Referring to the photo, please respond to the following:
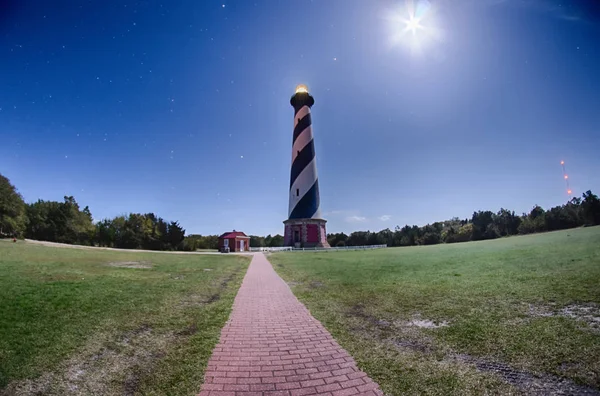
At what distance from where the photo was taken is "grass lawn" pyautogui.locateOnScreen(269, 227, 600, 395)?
380 centimetres

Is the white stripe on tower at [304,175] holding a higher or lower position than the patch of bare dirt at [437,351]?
higher

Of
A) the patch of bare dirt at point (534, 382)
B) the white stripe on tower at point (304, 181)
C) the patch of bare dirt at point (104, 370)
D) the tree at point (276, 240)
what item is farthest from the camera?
the tree at point (276, 240)

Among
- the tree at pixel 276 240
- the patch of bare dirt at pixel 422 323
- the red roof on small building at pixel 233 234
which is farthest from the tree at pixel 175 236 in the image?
the patch of bare dirt at pixel 422 323

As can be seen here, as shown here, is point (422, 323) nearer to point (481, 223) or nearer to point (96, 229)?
point (96, 229)

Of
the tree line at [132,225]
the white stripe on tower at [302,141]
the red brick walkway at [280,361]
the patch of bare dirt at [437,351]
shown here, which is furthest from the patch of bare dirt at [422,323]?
the tree line at [132,225]

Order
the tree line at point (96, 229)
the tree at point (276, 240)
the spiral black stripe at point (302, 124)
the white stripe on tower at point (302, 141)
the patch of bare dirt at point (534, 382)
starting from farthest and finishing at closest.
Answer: the tree at point (276, 240)
the tree line at point (96, 229)
the spiral black stripe at point (302, 124)
the white stripe on tower at point (302, 141)
the patch of bare dirt at point (534, 382)

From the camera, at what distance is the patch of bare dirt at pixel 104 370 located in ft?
11.8

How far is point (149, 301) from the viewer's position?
8.09 m

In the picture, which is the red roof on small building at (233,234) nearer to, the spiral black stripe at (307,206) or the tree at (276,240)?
the spiral black stripe at (307,206)

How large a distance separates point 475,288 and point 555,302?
2.38 metres

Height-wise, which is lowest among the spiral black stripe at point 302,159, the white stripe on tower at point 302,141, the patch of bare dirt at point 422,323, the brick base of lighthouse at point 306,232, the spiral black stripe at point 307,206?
the patch of bare dirt at point 422,323

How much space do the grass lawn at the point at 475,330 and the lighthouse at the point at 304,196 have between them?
3338cm

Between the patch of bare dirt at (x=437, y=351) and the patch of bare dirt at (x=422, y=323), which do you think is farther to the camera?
the patch of bare dirt at (x=422, y=323)

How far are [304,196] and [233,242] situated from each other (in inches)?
526
